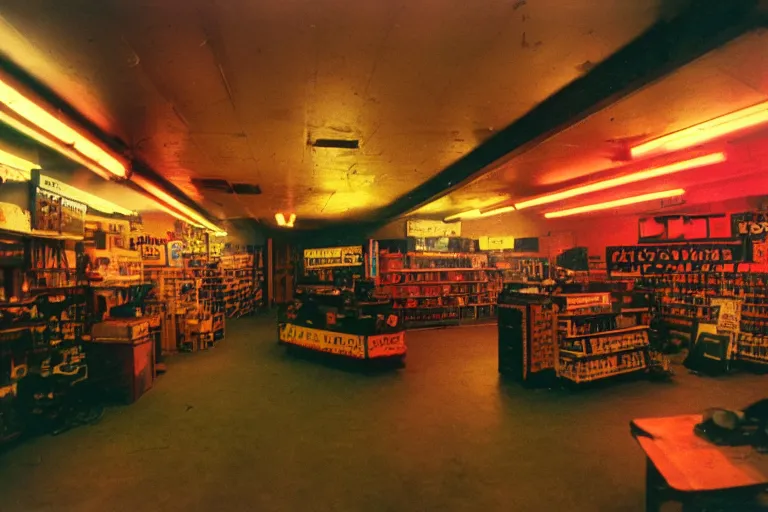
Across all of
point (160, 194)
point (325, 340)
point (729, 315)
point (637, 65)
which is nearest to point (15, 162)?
point (160, 194)

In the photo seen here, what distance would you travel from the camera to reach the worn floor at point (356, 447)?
3.20 m

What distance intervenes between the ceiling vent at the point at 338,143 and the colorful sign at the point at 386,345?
341 cm

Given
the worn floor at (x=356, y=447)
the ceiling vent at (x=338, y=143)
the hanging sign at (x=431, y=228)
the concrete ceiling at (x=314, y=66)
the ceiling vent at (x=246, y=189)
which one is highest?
the concrete ceiling at (x=314, y=66)

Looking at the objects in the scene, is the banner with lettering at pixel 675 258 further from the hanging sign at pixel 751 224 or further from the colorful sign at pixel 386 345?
the colorful sign at pixel 386 345

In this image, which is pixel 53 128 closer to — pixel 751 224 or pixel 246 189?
pixel 246 189

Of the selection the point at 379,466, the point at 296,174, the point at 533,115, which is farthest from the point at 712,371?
the point at 296,174

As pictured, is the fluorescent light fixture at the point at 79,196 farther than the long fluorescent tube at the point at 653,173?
No

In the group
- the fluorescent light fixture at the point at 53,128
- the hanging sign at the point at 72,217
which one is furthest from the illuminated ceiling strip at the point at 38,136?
the hanging sign at the point at 72,217

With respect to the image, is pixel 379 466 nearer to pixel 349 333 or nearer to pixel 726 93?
pixel 349 333

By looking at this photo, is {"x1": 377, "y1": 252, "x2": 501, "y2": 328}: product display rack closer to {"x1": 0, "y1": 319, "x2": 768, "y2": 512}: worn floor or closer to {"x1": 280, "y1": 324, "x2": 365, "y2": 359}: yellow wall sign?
{"x1": 280, "y1": 324, "x2": 365, "y2": 359}: yellow wall sign

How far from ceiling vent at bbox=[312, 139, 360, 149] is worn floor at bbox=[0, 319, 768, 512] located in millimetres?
3414

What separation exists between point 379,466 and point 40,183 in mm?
5024

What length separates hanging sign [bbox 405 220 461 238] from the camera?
12.5m

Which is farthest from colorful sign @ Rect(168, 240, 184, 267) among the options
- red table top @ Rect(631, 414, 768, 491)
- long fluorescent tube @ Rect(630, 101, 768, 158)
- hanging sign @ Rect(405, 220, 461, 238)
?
red table top @ Rect(631, 414, 768, 491)
